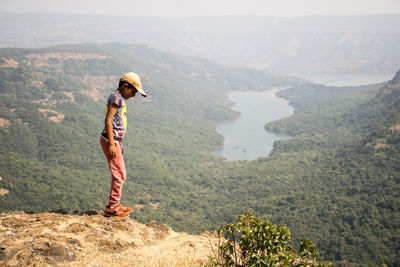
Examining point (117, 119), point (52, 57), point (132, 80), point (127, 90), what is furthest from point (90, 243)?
point (52, 57)

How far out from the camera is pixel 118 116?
21.8 ft

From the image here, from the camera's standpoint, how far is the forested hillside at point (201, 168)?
4516 centimetres

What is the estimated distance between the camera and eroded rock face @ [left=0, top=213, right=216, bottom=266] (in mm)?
5852

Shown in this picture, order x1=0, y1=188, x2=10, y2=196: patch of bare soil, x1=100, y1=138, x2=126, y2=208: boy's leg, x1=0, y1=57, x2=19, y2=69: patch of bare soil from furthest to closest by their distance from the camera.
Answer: x1=0, y1=57, x2=19, y2=69: patch of bare soil
x1=0, y1=188, x2=10, y2=196: patch of bare soil
x1=100, y1=138, x2=126, y2=208: boy's leg

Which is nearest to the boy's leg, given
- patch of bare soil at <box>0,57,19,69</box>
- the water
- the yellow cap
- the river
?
the yellow cap

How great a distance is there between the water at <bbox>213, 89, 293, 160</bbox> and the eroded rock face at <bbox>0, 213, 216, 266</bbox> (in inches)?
3907

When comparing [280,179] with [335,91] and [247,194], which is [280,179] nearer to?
[247,194]

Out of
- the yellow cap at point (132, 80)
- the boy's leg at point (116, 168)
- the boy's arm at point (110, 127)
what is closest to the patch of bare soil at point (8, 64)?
the boy's leg at point (116, 168)

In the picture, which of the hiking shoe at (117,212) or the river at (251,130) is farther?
the river at (251,130)

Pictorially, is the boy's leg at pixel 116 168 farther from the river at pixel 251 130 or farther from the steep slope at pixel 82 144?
the river at pixel 251 130

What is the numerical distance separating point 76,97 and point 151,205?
6302 centimetres

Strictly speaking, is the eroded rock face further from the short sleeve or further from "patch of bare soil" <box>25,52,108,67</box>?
"patch of bare soil" <box>25,52,108,67</box>

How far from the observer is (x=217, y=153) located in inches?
4422

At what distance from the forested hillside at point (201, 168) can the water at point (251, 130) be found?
7669mm
